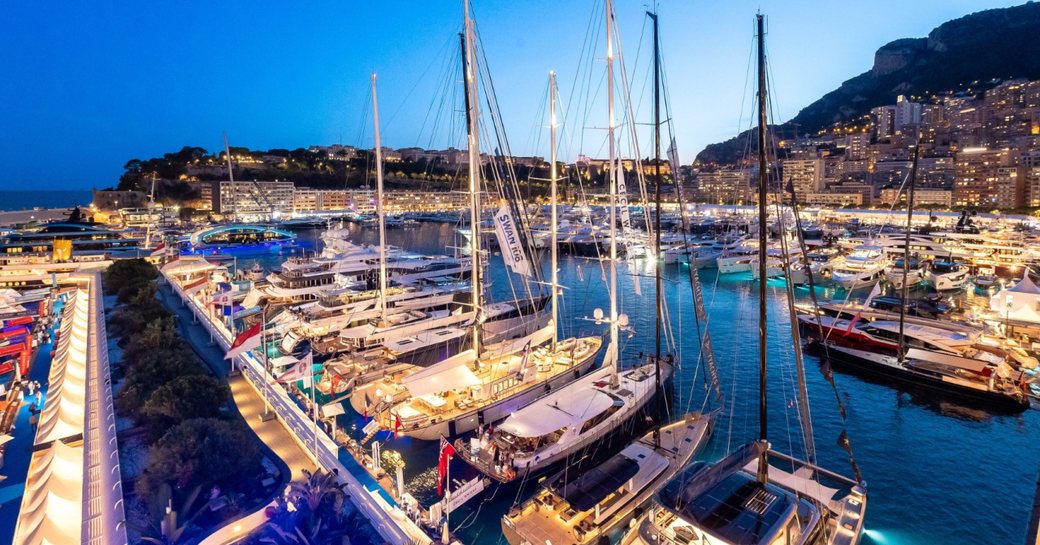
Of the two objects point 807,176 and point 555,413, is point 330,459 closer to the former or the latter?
point 555,413

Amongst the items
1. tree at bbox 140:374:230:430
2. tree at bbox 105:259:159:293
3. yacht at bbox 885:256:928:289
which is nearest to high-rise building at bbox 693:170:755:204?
yacht at bbox 885:256:928:289

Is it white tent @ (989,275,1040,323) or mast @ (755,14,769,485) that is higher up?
mast @ (755,14,769,485)

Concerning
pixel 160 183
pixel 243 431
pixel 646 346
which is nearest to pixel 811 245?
pixel 646 346

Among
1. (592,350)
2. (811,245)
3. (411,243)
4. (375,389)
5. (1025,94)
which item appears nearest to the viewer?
(375,389)

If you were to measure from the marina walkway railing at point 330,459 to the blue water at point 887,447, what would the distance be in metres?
1.83

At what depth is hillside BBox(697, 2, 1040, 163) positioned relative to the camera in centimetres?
13223

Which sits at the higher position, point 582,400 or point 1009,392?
point 582,400

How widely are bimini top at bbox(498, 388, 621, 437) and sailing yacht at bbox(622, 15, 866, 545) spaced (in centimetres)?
341

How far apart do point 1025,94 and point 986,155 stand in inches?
1390

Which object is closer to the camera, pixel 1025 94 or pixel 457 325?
pixel 457 325

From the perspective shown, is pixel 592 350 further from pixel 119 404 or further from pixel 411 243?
pixel 411 243

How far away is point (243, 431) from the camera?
1153cm

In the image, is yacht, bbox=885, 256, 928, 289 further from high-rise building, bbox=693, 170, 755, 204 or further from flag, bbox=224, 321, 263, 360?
high-rise building, bbox=693, 170, 755, 204

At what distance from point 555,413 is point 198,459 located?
723 centimetres
